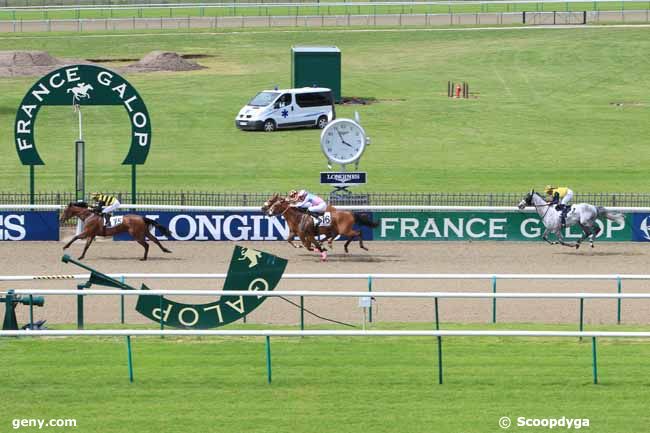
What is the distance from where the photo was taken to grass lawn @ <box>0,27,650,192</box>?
130ft

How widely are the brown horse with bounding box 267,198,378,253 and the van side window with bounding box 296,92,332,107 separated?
17.9 meters

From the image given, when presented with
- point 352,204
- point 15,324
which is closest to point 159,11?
point 352,204

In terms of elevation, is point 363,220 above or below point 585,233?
above

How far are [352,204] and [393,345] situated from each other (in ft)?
45.1

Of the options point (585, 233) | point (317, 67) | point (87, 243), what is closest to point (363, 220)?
point (585, 233)

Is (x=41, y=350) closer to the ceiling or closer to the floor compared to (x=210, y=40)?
closer to the floor

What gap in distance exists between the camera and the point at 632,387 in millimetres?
15727

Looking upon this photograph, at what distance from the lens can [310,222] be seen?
28406 millimetres

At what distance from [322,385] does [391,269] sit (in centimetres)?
1139

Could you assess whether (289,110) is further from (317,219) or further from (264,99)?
(317,219)

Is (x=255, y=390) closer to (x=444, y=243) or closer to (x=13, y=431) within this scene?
(x=13, y=431)

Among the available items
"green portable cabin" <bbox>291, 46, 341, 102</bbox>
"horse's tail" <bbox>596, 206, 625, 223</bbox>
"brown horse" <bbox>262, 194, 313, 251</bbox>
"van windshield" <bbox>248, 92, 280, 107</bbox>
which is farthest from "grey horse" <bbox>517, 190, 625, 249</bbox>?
"green portable cabin" <bbox>291, 46, 341, 102</bbox>

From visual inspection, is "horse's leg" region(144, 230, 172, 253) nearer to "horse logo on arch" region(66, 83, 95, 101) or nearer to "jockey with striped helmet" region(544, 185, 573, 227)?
"horse logo on arch" region(66, 83, 95, 101)

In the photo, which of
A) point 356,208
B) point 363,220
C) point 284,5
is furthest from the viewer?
point 284,5
